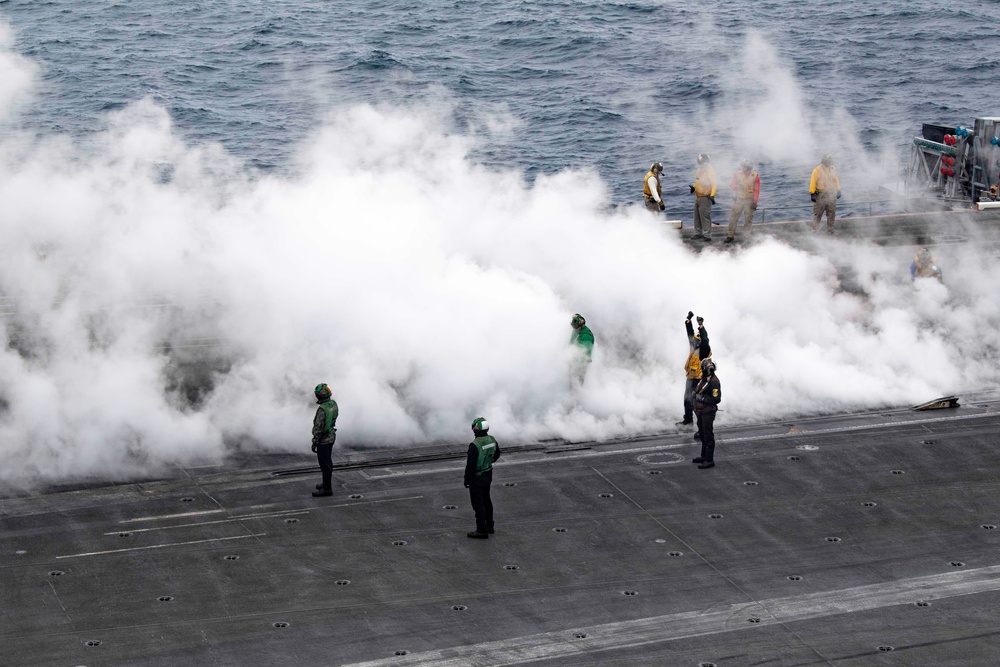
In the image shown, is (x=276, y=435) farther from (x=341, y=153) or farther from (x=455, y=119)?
(x=455, y=119)

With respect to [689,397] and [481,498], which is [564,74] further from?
[481,498]

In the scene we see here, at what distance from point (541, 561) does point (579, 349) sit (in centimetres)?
580

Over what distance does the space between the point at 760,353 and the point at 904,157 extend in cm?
2399

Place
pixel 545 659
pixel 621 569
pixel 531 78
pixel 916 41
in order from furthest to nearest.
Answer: pixel 916 41 → pixel 531 78 → pixel 621 569 → pixel 545 659

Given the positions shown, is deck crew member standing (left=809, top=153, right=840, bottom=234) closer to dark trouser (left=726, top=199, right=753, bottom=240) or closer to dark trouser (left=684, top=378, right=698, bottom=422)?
dark trouser (left=726, top=199, right=753, bottom=240)

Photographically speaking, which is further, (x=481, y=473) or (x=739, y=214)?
(x=739, y=214)

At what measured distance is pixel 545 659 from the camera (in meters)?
13.1

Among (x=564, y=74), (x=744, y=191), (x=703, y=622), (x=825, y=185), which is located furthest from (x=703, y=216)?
(x=564, y=74)

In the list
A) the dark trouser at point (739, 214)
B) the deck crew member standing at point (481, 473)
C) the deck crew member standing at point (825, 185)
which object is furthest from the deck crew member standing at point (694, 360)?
the deck crew member standing at point (825, 185)

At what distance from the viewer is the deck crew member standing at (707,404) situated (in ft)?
59.7

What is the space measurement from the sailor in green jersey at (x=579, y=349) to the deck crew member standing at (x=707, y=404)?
257 cm

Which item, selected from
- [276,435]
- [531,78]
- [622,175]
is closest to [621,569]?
[276,435]

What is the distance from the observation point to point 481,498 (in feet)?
52.3

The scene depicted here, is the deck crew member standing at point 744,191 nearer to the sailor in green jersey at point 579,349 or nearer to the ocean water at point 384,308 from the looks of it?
the ocean water at point 384,308
